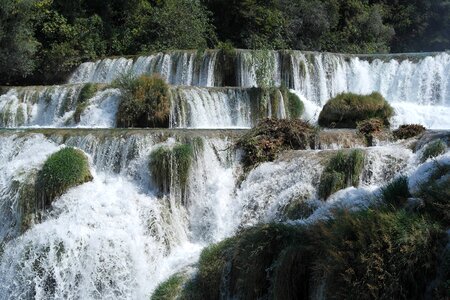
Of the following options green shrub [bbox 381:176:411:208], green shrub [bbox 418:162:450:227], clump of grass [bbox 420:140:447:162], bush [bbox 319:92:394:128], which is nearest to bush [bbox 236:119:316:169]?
clump of grass [bbox 420:140:447:162]

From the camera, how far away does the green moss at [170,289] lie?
7839 millimetres

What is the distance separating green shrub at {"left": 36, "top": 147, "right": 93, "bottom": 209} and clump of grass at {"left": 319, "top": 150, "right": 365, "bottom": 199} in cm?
417

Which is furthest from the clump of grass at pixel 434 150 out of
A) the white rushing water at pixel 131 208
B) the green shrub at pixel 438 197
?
the green shrub at pixel 438 197

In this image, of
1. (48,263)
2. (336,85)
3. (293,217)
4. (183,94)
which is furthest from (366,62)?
(48,263)

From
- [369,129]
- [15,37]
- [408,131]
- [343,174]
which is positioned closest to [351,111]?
[369,129]

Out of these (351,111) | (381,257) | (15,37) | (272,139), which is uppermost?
(15,37)

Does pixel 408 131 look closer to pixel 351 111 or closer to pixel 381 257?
pixel 351 111

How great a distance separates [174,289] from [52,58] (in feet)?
51.1

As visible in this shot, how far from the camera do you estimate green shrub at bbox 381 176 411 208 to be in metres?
6.25

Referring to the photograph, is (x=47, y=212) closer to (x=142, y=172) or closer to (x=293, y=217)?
(x=142, y=172)

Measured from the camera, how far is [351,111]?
49.8 feet

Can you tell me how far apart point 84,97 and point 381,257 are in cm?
1198

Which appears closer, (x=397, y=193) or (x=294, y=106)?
(x=397, y=193)

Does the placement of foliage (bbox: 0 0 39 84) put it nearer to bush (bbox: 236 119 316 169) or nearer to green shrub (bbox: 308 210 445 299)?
bush (bbox: 236 119 316 169)
